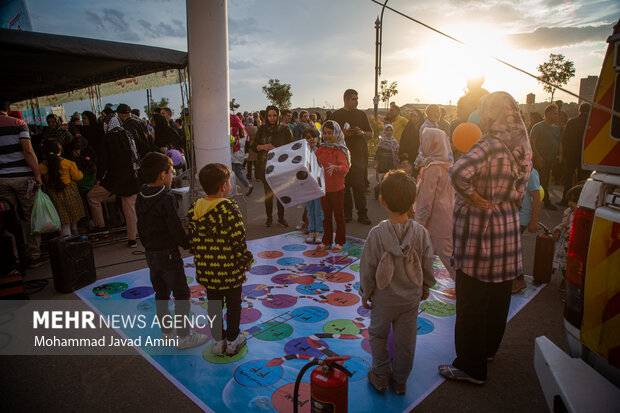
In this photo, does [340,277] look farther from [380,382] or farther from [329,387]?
[329,387]

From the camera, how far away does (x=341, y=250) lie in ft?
Result: 18.0

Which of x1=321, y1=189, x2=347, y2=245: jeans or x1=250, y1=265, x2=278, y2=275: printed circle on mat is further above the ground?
x1=321, y1=189, x2=347, y2=245: jeans

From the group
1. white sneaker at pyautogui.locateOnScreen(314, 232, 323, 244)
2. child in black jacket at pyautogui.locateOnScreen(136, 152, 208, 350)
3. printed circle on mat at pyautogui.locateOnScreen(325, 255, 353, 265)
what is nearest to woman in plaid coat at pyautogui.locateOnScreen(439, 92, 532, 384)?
child in black jacket at pyautogui.locateOnScreen(136, 152, 208, 350)

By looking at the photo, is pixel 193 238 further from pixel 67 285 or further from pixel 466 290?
pixel 67 285

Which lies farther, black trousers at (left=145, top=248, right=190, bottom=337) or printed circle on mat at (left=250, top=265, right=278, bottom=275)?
printed circle on mat at (left=250, top=265, right=278, bottom=275)

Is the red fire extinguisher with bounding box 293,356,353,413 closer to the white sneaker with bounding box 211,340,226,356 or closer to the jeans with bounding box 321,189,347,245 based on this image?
the white sneaker with bounding box 211,340,226,356

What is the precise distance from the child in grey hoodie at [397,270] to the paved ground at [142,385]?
520mm

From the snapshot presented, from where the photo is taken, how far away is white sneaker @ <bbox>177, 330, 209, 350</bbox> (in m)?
3.10

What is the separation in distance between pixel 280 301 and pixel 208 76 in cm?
288

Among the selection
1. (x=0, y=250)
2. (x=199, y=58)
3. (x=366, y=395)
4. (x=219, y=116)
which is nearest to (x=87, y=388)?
(x=366, y=395)

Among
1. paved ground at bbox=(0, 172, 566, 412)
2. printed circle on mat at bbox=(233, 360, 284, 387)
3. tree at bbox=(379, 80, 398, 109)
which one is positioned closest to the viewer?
paved ground at bbox=(0, 172, 566, 412)

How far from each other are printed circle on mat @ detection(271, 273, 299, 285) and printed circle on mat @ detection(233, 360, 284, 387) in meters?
1.55

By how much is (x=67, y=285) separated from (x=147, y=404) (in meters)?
2.52

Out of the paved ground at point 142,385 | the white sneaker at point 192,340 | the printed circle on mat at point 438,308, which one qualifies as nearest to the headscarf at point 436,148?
the printed circle on mat at point 438,308
